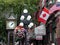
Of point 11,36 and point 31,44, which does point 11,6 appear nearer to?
point 31,44

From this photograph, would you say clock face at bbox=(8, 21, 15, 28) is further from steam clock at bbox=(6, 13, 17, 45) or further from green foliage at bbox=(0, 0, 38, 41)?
green foliage at bbox=(0, 0, 38, 41)

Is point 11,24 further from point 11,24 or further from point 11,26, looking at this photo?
point 11,26

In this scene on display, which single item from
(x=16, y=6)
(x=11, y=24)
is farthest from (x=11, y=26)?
(x=16, y=6)

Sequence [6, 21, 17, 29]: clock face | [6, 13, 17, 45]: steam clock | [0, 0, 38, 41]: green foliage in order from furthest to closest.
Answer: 1. [0, 0, 38, 41]: green foliage
2. [6, 13, 17, 45]: steam clock
3. [6, 21, 17, 29]: clock face

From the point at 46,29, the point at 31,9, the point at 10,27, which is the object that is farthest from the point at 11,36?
the point at 31,9

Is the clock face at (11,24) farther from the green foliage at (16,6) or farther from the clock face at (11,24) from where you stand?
the green foliage at (16,6)

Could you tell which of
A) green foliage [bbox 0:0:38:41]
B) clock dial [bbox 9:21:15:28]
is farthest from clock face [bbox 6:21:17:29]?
green foliage [bbox 0:0:38:41]

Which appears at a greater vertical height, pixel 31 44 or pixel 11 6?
pixel 11 6

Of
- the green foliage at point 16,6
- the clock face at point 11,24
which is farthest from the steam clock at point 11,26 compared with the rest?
the green foliage at point 16,6

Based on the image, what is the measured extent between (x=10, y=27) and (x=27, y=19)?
2.85 m

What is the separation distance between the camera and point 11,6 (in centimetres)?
2847

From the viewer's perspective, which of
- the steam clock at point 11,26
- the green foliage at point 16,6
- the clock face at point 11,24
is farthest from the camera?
the green foliage at point 16,6

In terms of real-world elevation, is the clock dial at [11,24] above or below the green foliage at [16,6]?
below

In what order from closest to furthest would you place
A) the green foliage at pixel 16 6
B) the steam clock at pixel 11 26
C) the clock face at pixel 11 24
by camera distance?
the clock face at pixel 11 24 → the steam clock at pixel 11 26 → the green foliage at pixel 16 6
